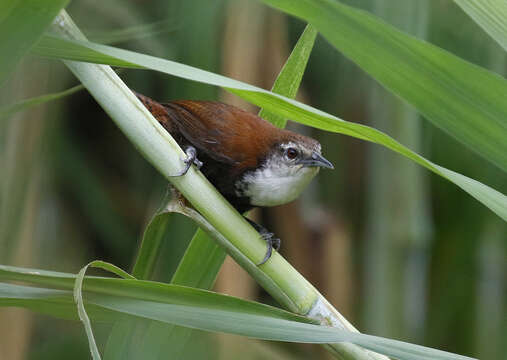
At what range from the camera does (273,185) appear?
78.4 inches

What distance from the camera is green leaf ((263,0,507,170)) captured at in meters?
1.05

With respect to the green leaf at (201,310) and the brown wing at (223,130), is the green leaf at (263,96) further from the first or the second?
the brown wing at (223,130)

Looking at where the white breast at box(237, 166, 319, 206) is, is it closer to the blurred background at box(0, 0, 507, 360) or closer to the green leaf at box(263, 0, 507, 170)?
the blurred background at box(0, 0, 507, 360)

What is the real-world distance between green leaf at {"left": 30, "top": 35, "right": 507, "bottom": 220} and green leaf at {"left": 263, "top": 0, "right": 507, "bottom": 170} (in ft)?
0.11

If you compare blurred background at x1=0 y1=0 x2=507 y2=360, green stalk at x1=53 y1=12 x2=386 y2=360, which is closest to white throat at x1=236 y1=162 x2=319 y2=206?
blurred background at x1=0 y1=0 x2=507 y2=360

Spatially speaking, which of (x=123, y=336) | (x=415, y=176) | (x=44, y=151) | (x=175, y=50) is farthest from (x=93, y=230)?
(x=123, y=336)

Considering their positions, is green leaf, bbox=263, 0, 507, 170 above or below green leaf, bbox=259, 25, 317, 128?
below

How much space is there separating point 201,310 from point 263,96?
1.22 feet

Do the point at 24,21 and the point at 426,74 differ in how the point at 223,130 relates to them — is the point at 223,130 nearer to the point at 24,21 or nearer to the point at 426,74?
the point at 426,74

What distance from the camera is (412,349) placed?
0.99 meters

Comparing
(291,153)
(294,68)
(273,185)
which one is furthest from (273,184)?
(294,68)

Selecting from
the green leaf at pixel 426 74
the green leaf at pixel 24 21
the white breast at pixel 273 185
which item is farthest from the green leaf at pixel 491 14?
the white breast at pixel 273 185

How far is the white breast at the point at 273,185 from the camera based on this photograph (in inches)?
77.6

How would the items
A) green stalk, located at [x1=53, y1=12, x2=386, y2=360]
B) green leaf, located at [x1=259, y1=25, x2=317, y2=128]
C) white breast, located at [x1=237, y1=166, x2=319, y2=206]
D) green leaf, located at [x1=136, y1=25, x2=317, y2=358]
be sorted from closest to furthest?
1. green stalk, located at [x1=53, y1=12, x2=386, y2=360]
2. green leaf, located at [x1=136, y1=25, x2=317, y2=358]
3. green leaf, located at [x1=259, y1=25, x2=317, y2=128]
4. white breast, located at [x1=237, y1=166, x2=319, y2=206]
